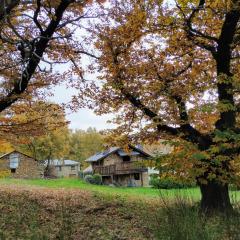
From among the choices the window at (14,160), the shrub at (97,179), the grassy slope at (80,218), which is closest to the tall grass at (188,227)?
the grassy slope at (80,218)

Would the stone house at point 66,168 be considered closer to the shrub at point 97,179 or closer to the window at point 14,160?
the window at point 14,160

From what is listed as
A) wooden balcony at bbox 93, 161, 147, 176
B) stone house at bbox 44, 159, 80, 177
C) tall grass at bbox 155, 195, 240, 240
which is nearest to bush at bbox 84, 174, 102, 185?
wooden balcony at bbox 93, 161, 147, 176

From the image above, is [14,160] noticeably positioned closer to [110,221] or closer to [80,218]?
[80,218]

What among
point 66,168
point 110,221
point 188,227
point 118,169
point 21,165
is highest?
point 66,168

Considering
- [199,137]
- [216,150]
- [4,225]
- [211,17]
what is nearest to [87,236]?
[4,225]

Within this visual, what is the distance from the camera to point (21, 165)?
55.7 metres

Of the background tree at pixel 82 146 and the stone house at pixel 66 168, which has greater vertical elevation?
the background tree at pixel 82 146

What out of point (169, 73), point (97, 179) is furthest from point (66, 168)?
point (169, 73)

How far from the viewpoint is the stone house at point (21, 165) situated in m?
55.2

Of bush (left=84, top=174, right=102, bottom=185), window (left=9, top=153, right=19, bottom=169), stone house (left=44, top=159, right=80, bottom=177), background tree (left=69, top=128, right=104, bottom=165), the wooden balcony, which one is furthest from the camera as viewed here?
background tree (left=69, top=128, right=104, bottom=165)

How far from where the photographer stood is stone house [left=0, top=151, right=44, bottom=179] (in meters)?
55.2

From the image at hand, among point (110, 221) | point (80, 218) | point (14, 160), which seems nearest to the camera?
point (110, 221)

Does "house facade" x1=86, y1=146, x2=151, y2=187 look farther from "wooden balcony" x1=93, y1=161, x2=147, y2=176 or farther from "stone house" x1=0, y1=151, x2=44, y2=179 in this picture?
"stone house" x1=0, y1=151, x2=44, y2=179

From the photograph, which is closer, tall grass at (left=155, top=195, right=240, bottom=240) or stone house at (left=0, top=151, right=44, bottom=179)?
tall grass at (left=155, top=195, right=240, bottom=240)
